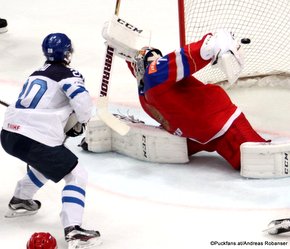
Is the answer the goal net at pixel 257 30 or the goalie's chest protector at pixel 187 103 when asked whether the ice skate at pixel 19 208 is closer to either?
the goalie's chest protector at pixel 187 103

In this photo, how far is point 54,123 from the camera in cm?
288

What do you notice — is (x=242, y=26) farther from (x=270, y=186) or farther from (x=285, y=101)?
(x=270, y=186)

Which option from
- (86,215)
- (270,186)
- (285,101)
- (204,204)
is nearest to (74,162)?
(86,215)

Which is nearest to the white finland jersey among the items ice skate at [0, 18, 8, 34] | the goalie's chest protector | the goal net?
the goalie's chest protector

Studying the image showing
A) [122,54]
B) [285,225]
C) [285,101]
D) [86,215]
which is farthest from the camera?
[285,101]

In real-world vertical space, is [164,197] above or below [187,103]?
below

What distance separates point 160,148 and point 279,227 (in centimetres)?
82

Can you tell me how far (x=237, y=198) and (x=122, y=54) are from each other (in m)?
0.78

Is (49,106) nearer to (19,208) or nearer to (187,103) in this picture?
(19,208)

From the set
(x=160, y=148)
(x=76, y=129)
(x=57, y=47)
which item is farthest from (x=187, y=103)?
(x=57, y=47)

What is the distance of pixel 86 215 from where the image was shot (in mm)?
3053

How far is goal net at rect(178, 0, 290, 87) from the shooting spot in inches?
159

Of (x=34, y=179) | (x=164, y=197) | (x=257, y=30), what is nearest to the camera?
(x=34, y=179)

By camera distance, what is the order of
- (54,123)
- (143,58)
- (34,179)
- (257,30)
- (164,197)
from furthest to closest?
(257,30) → (143,58) → (164,197) → (34,179) → (54,123)
